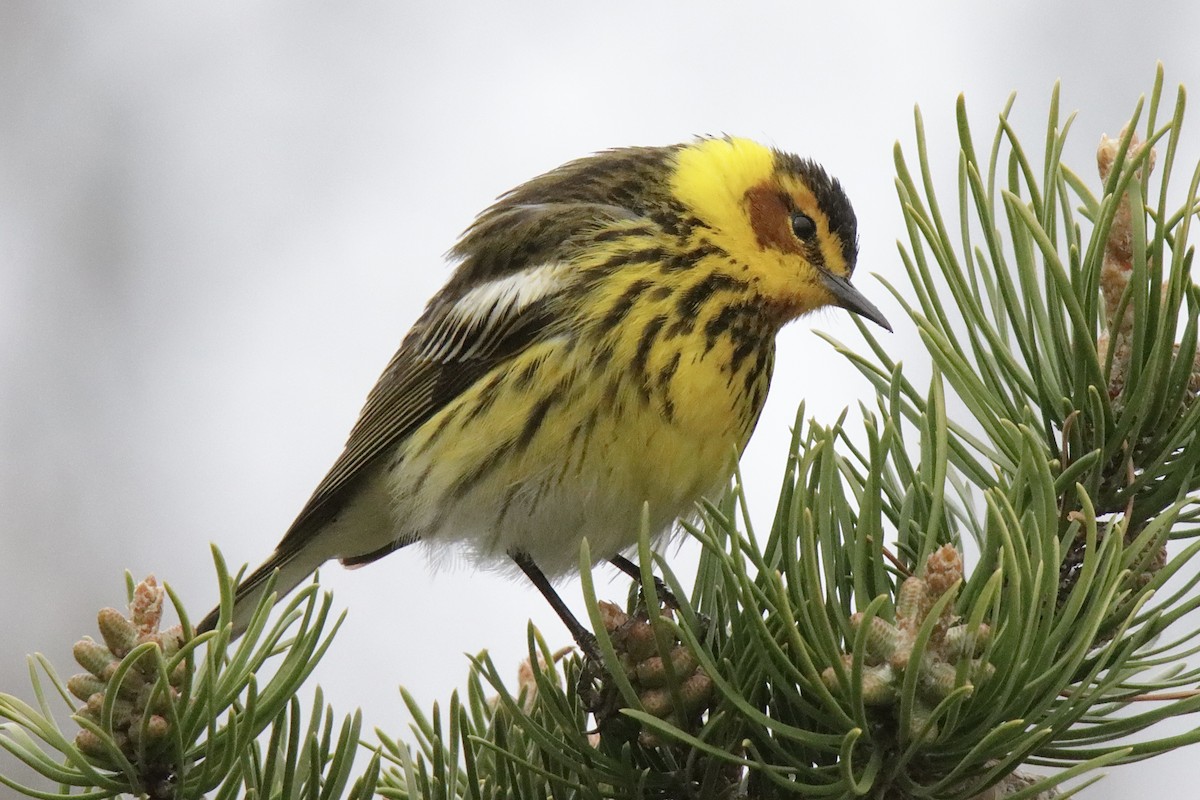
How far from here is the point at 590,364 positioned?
8.71 ft

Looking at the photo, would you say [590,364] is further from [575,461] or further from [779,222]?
[779,222]

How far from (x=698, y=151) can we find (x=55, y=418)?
14.4 feet

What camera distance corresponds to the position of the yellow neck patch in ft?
9.70

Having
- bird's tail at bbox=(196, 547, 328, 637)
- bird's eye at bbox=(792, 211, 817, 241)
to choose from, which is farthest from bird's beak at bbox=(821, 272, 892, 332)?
bird's tail at bbox=(196, 547, 328, 637)

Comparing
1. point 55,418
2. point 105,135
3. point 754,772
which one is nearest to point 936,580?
point 754,772

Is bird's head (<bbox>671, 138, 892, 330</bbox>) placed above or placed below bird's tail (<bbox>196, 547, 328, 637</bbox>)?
above

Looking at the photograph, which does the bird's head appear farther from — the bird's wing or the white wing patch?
the white wing patch

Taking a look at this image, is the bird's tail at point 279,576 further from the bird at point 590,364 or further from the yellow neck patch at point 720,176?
the yellow neck patch at point 720,176

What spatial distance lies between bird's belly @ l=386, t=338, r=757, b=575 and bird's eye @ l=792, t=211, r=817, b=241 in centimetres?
52

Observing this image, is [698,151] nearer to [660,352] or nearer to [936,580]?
[660,352]

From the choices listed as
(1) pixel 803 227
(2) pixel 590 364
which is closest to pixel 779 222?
(1) pixel 803 227

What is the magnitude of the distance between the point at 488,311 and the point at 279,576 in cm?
87

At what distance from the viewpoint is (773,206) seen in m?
3.04

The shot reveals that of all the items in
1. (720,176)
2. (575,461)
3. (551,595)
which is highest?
(720,176)
